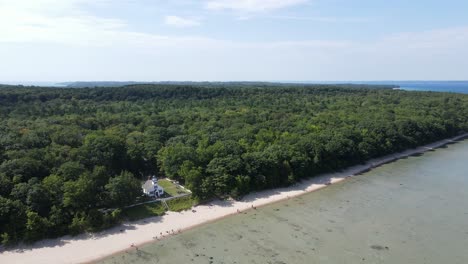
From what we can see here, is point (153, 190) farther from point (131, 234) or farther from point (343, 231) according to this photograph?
point (343, 231)

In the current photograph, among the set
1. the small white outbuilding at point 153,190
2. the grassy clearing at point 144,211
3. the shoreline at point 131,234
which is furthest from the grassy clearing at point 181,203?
the small white outbuilding at point 153,190

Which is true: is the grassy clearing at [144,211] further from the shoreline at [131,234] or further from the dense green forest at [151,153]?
the dense green forest at [151,153]

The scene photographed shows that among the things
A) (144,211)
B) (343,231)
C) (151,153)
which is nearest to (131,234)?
(144,211)

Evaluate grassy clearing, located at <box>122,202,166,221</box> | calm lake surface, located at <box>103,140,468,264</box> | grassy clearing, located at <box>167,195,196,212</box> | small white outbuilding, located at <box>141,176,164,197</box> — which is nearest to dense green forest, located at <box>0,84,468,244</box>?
grassy clearing, located at <box>122,202,166,221</box>

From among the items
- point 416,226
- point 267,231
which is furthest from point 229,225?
point 416,226

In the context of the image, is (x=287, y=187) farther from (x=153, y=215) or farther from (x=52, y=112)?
(x=52, y=112)
